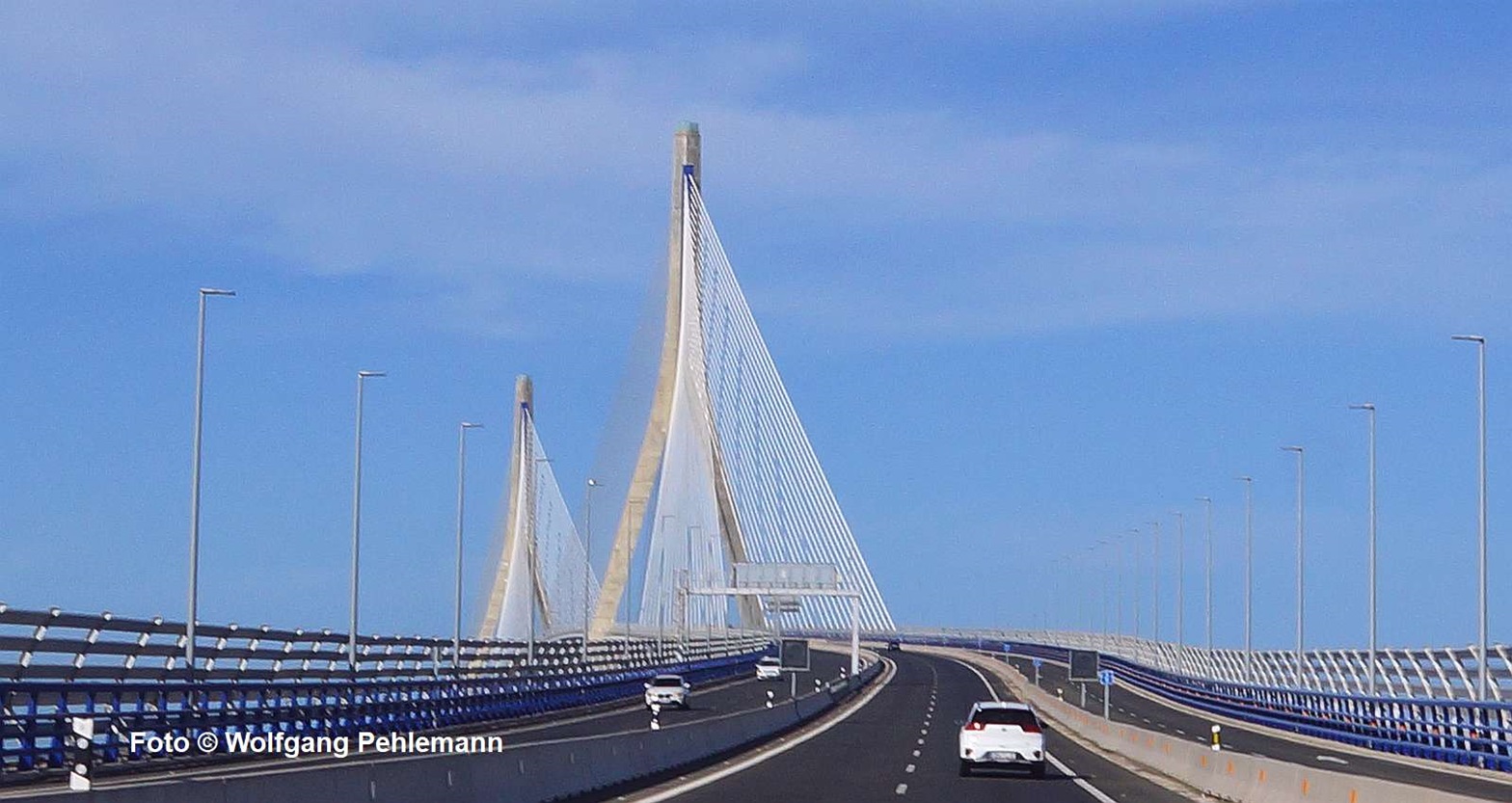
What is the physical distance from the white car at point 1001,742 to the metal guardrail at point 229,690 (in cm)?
1144

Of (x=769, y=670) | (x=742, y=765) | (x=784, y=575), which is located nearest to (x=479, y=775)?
(x=742, y=765)

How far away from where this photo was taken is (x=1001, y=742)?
4072cm

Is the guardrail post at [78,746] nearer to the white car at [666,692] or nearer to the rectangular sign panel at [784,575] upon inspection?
the white car at [666,692]

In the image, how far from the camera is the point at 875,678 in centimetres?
11331

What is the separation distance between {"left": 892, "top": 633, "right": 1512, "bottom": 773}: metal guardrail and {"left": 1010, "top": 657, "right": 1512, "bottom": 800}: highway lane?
0.78m

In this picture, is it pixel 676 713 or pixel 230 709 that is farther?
pixel 676 713

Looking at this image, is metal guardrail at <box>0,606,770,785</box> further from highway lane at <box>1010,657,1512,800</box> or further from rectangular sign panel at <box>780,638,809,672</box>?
highway lane at <box>1010,657,1512,800</box>

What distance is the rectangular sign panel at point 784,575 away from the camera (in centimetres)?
10206

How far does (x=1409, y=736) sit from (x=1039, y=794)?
A: 21628 millimetres

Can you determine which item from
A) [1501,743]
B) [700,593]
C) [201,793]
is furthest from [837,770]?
[700,593]

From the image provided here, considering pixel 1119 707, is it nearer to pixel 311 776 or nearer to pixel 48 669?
pixel 48 669

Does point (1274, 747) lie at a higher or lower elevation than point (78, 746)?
lower

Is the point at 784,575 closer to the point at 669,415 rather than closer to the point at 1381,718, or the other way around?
the point at 669,415

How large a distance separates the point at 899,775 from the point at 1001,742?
239cm
